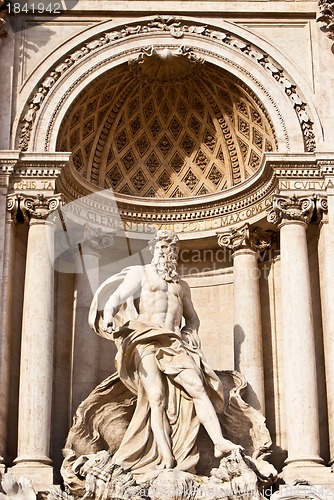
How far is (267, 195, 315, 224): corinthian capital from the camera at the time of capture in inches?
707

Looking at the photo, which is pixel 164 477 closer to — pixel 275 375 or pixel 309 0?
pixel 275 375

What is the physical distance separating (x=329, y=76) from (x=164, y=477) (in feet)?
24.4

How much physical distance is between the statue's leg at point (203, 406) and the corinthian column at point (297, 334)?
1.21 metres

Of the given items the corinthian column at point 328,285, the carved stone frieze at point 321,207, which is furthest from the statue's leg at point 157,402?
the carved stone frieze at point 321,207

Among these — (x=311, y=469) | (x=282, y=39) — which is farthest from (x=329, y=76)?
(x=311, y=469)

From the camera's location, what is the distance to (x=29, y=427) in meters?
16.7

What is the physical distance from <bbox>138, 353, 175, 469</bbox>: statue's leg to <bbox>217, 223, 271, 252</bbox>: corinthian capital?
3.24m

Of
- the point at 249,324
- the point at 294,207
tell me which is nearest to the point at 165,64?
the point at 294,207

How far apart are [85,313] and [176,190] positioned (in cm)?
297

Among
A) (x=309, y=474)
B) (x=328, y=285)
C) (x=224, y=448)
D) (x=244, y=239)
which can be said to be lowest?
(x=309, y=474)

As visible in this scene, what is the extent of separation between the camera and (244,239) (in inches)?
750

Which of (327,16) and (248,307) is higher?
(327,16)

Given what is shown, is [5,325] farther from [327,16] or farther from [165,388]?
[327,16]

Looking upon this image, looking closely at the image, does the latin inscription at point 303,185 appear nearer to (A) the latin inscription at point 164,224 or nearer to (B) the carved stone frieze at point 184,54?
(B) the carved stone frieze at point 184,54
